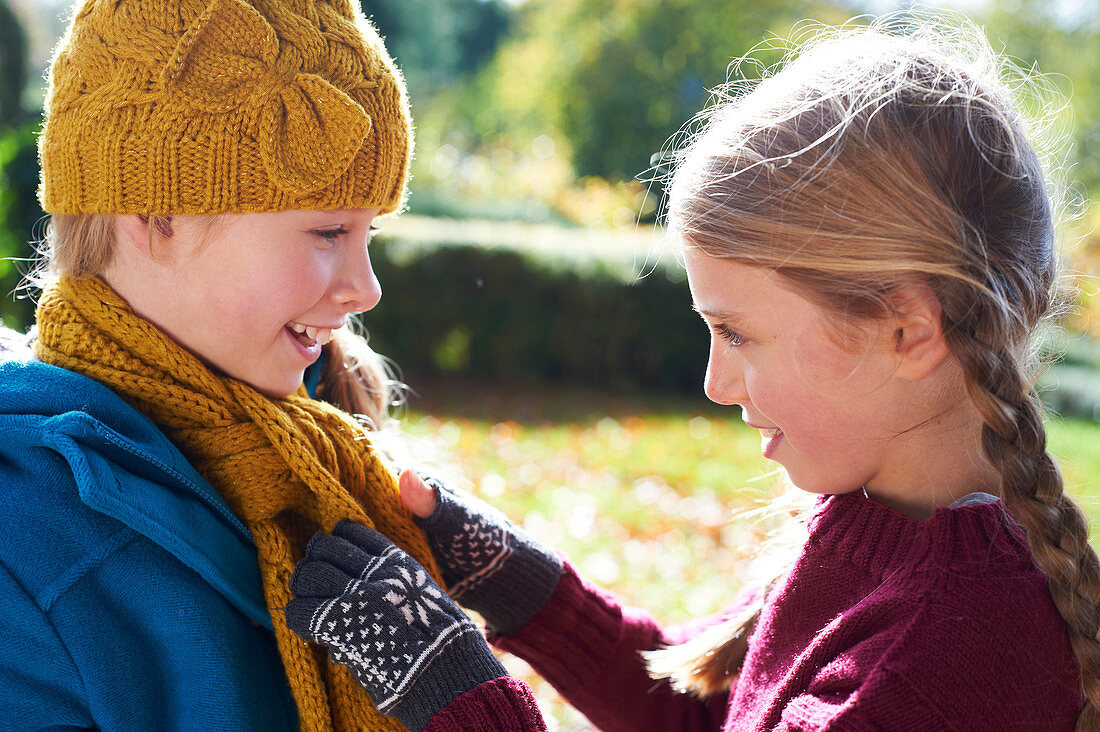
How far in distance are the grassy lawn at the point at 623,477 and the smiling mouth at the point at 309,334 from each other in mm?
2333

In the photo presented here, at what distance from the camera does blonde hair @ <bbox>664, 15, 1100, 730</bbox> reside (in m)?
1.42

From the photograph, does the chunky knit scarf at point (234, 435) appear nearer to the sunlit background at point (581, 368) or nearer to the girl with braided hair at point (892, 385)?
the girl with braided hair at point (892, 385)

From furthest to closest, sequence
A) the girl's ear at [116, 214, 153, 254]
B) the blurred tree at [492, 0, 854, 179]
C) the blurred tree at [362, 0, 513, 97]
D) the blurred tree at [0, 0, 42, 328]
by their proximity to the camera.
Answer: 1. the blurred tree at [362, 0, 513, 97]
2. the blurred tree at [492, 0, 854, 179]
3. the blurred tree at [0, 0, 42, 328]
4. the girl's ear at [116, 214, 153, 254]

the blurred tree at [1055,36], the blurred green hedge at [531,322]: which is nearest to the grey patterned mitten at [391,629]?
the blurred green hedge at [531,322]

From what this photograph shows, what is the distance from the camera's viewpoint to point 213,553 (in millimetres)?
1593

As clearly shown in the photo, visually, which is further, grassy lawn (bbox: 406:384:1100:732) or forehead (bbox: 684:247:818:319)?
grassy lawn (bbox: 406:384:1100:732)

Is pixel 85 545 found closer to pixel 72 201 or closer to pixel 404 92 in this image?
pixel 72 201

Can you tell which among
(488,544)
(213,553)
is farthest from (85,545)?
(488,544)

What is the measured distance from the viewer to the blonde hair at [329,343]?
1.73 meters

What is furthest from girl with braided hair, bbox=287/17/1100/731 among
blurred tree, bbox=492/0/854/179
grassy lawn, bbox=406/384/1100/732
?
blurred tree, bbox=492/0/854/179

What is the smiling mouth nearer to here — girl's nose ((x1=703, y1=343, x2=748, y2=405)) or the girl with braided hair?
the girl with braided hair

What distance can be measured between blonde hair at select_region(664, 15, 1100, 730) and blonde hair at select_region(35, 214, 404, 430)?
97 centimetres

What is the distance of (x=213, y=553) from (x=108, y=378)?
38 centimetres

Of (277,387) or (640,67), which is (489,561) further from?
(640,67)
